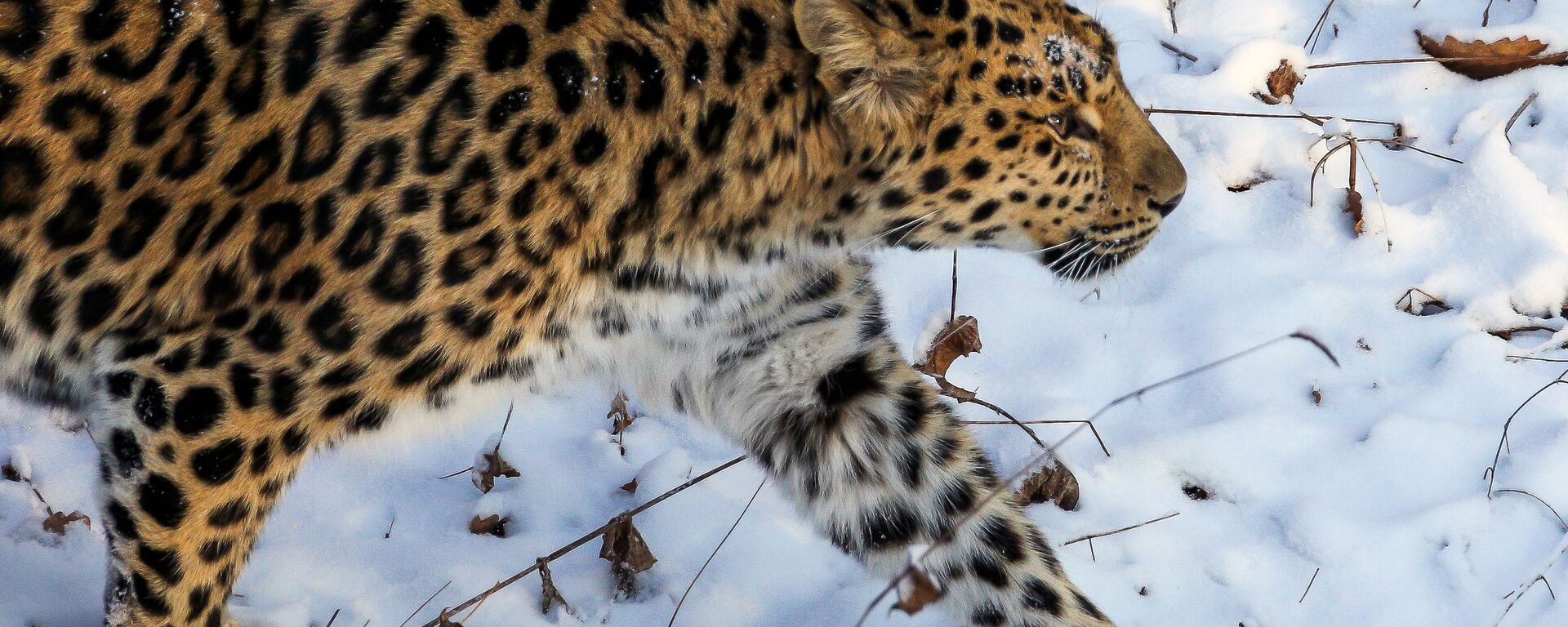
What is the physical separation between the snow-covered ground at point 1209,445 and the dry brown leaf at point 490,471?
0.04 meters

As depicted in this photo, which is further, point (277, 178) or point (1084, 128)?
point (1084, 128)

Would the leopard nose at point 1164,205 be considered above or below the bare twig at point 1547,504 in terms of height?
above

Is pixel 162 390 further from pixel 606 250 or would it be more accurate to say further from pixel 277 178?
pixel 606 250

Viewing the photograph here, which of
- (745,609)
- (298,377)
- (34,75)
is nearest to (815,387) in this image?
(745,609)

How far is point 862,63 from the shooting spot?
2.91m

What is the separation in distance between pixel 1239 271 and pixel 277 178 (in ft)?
9.24

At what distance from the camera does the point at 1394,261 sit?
4.45 m

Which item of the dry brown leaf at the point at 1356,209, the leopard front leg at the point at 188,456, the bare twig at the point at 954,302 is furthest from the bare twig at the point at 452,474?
the dry brown leaf at the point at 1356,209

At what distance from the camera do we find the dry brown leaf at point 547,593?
3452 mm

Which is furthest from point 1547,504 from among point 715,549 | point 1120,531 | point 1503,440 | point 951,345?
point 715,549

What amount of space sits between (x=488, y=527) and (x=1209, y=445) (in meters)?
1.88

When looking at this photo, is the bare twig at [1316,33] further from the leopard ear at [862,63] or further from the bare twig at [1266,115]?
the leopard ear at [862,63]

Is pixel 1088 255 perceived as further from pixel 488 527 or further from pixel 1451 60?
pixel 1451 60

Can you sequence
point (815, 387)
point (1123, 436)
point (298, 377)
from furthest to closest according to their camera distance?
point (1123, 436)
point (815, 387)
point (298, 377)
